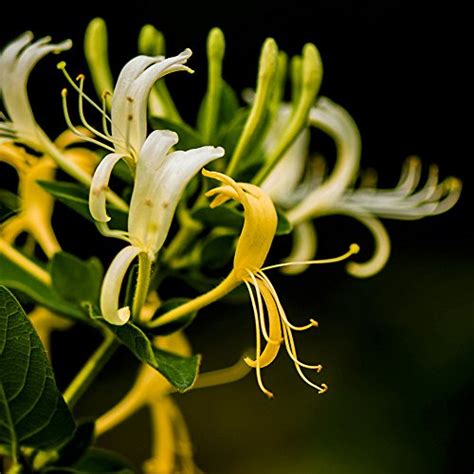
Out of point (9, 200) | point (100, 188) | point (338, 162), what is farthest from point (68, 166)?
point (338, 162)

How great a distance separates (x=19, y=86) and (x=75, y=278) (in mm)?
198

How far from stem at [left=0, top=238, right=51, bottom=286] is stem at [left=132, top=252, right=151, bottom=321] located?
0.67 feet

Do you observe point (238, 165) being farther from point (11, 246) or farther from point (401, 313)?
point (401, 313)

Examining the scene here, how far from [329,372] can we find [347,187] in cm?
182

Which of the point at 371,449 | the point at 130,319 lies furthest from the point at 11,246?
the point at 371,449

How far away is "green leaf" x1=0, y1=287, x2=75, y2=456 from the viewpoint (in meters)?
0.79

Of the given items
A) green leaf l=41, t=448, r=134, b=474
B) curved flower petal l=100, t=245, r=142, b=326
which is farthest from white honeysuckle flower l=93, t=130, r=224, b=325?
green leaf l=41, t=448, r=134, b=474

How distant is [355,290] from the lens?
10.5ft

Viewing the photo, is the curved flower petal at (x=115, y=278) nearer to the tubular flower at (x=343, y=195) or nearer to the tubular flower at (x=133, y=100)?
the tubular flower at (x=133, y=100)

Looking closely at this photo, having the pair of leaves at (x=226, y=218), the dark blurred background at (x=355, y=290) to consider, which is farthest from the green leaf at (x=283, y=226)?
the dark blurred background at (x=355, y=290)

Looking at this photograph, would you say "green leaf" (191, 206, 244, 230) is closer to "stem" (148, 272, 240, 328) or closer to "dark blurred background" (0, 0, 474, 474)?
"stem" (148, 272, 240, 328)

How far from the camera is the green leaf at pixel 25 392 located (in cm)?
79

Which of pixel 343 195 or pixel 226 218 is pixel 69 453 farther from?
pixel 343 195

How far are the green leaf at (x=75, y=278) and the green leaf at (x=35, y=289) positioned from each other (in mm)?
17
